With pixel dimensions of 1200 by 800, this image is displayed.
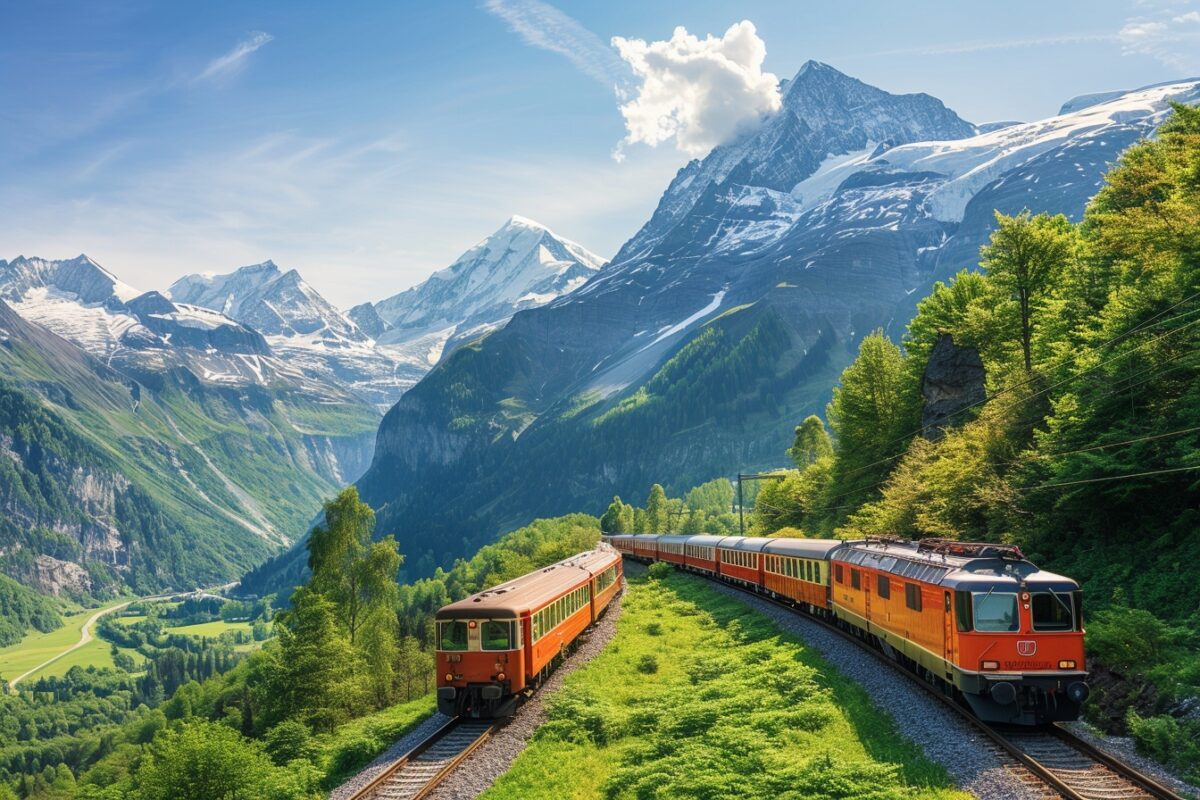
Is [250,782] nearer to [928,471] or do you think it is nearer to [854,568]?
[854,568]

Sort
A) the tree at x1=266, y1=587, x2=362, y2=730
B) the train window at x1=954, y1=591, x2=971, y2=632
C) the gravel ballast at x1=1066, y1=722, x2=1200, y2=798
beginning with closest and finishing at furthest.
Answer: the gravel ballast at x1=1066, y1=722, x2=1200, y2=798, the train window at x1=954, y1=591, x2=971, y2=632, the tree at x1=266, y1=587, x2=362, y2=730

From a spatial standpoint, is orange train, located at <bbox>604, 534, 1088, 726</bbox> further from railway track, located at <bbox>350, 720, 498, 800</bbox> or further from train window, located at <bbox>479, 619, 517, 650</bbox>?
railway track, located at <bbox>350, 720, 498, 800</bbox>

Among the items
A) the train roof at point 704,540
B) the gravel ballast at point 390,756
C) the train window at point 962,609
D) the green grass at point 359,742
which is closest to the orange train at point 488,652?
the gravel ballast at point 390,756

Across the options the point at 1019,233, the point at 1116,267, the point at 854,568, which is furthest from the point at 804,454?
the point at 854,568

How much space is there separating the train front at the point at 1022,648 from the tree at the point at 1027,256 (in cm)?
3882

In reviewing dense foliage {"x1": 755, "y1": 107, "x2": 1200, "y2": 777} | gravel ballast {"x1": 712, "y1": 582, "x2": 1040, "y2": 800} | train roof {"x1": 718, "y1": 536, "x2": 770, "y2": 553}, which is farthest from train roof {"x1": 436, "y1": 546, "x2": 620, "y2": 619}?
dense foliage {"x1": 755, "y1": 107, "x2": 1200, "y2": 777}

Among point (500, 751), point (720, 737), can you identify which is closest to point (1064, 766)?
point (720, 737)

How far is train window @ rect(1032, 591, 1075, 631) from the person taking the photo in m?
24.8

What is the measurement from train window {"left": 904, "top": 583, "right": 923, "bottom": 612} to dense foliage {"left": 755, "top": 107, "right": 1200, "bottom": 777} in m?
4.99

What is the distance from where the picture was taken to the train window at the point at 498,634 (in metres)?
→ 31.7

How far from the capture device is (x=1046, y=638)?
24.6m

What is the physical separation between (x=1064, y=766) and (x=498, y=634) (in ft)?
58.9

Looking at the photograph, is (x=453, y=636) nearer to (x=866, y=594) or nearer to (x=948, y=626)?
(x=866, y=594)

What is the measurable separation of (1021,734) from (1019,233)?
4517 centimetres
